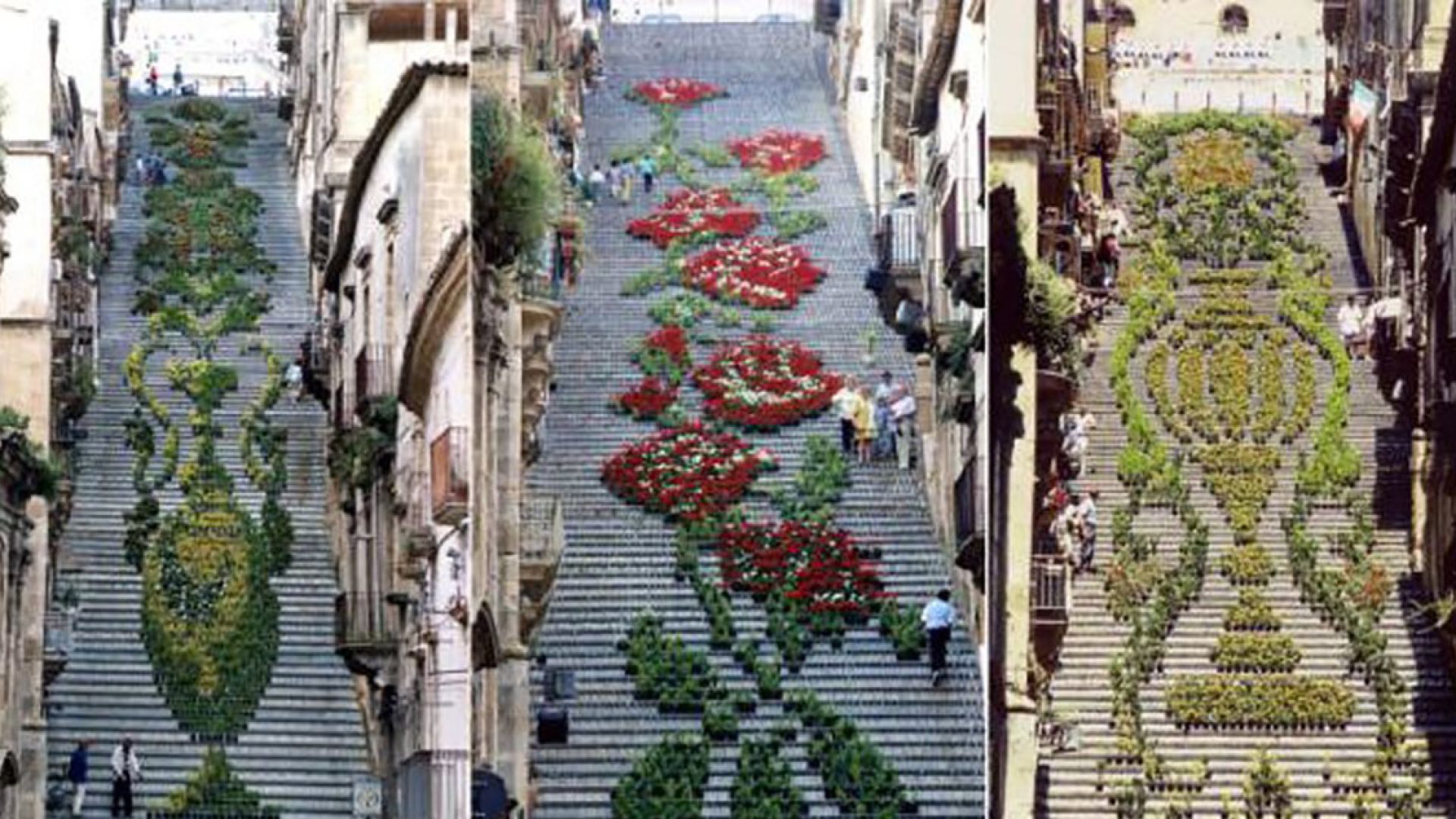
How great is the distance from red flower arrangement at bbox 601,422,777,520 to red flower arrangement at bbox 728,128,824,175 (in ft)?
1.93

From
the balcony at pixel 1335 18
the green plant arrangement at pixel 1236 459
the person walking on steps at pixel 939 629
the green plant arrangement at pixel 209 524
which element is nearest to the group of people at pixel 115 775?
the green plant arrangement at pixel 209 524

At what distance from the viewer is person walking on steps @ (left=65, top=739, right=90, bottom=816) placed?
35.0ft

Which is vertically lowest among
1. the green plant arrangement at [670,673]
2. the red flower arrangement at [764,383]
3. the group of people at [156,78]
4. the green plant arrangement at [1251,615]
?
the green plant arrangement at [1251,615]

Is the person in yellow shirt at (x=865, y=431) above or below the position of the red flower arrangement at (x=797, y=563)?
above

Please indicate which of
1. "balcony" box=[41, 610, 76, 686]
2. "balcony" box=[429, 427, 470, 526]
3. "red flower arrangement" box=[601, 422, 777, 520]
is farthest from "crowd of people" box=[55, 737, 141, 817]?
"red flower arrangement" box=[601, 422, 777, 520]

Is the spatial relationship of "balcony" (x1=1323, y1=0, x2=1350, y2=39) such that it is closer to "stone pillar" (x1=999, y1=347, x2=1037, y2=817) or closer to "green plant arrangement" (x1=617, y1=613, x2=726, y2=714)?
"stone pillar" (x1=999, y1=347, x2=1037, y2=817)

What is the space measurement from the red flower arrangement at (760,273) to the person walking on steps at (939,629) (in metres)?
0.78

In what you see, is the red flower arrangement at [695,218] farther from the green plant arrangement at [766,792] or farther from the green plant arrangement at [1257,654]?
the green plant arrangement at [1257,654]

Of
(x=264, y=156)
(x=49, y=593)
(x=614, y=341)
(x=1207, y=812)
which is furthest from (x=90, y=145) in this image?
(x=1207, y=812)

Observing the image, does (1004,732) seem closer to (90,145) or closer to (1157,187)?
(90,145)

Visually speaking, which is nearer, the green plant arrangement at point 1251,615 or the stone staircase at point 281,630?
the stone staircase at point 281,630

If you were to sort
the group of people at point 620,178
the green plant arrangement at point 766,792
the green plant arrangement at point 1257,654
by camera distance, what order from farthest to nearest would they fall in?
the green plant arrangement at point 1257,654, the group of people at point 620,178, the green plant arrangement at point 766,792

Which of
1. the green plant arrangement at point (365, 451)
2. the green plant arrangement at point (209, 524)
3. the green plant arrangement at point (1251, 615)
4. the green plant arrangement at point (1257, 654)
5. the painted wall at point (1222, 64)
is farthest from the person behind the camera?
the painted wall at point (1222, 64)

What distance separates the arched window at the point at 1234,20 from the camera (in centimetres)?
1588
